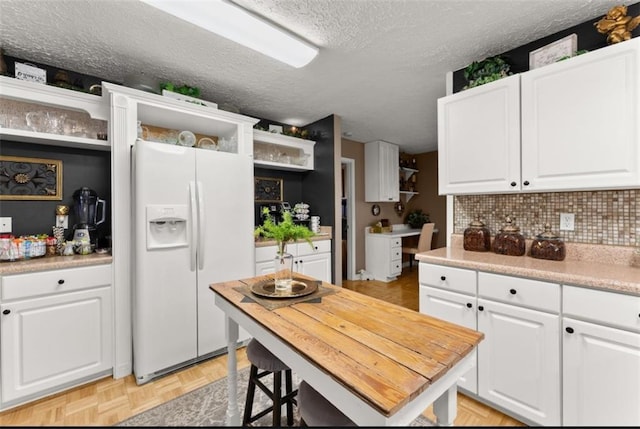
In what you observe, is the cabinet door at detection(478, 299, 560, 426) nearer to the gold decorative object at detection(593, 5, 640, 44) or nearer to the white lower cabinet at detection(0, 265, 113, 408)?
the gold decorative object at detection(593, 5, 640, 44)

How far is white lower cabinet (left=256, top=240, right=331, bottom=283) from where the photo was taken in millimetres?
2780

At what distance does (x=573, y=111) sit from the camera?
5.22 feet

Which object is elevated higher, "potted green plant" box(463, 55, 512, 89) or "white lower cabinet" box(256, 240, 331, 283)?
"potted green plant" box(463, 55, 512, 89)

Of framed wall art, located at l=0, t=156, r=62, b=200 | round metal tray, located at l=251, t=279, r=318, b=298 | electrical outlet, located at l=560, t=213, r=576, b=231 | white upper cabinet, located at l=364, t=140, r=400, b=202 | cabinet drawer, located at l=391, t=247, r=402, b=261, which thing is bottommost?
cabinet drawer, located at l=391, t=247, r=402, b=261

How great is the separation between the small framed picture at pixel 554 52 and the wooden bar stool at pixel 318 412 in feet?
7.76

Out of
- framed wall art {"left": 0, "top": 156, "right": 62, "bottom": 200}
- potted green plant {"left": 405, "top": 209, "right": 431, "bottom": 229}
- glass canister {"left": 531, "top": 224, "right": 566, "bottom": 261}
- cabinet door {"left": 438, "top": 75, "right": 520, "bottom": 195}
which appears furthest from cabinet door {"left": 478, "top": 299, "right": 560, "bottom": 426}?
potted green plant {"left": 405, "top": 209, "right": 431, "bottom": 229}

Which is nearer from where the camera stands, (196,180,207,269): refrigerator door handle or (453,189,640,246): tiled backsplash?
(453,189,640,246): tiled backsplash

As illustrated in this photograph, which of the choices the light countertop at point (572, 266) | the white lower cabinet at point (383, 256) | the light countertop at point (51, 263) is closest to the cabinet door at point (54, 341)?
the light countertop at point (51, 263)

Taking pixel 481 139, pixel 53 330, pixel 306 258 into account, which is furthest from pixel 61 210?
pixel 481 139

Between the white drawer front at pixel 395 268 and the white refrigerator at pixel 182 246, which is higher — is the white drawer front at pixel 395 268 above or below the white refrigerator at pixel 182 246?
below

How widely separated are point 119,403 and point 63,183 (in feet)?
5.68

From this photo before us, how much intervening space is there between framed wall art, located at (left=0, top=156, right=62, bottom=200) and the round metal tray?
2.00m

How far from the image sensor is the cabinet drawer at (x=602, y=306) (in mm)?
1204

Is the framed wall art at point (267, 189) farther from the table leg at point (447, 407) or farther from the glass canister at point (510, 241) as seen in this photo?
the table leg at point (447, 407)
